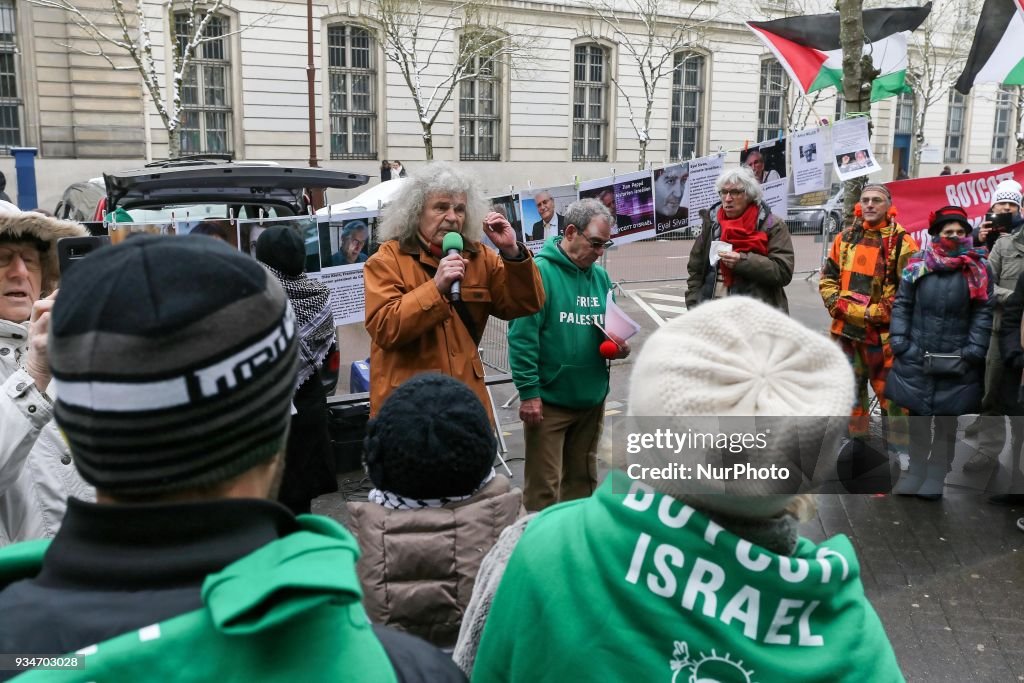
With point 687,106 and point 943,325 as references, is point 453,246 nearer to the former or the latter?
point 943,325

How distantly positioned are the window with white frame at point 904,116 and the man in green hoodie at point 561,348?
127ft

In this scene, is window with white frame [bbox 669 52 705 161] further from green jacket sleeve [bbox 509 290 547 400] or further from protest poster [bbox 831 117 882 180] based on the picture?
green jacket sleeve [bbox 509 290 547 400]

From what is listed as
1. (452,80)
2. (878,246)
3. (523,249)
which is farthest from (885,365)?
(452,80)

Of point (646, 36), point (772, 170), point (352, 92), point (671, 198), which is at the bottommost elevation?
point (671, 198)

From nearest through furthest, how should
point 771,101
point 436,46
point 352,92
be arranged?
point 436,46 → point 352,92 → point 771,101

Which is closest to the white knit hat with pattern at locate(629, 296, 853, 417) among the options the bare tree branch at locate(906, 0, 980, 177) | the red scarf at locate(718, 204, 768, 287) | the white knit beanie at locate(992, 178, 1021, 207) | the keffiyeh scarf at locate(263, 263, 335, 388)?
the keffiyeh scarf at locate(263, 263, 335, 388)

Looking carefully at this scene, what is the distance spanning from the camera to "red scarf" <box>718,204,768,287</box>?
5.89 meters

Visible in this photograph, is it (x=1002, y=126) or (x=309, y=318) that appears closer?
(x=309, y=318)

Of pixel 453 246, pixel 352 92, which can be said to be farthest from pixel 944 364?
pixel 352 92

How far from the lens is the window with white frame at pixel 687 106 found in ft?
109

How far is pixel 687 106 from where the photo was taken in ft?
110

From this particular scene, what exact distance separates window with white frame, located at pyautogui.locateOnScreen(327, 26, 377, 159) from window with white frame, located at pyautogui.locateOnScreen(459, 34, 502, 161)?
298 centimetres

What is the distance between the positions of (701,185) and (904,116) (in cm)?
3456

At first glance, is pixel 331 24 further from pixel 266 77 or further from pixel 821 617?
pixel 821 617
